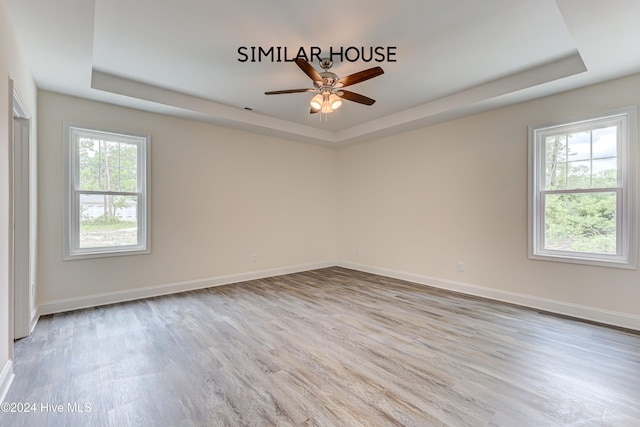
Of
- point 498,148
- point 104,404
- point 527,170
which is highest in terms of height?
point 498,148

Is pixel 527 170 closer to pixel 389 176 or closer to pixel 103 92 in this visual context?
pixel 389 176

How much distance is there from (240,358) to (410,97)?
3.83m

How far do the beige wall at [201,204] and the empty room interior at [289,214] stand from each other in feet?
0.10

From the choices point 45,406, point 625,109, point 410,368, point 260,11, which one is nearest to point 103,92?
point 260,11

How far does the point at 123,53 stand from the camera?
118 inches

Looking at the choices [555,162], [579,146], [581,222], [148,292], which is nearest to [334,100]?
[555,162]

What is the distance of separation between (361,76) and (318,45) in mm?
525

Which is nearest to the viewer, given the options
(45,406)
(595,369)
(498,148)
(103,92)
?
(45,406)

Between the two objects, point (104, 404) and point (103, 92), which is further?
point (103, 92)

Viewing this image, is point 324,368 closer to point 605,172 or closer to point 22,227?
point 22,227

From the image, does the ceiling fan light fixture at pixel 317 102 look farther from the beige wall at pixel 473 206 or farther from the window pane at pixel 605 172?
the window pane at pixel 605 172

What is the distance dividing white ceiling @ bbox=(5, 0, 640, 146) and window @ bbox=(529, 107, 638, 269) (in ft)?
1.88

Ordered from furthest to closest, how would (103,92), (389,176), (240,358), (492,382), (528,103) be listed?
(389,176) → (528,103) → (103,92) → (240,358) → (492,382)

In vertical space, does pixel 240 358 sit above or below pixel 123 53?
below
